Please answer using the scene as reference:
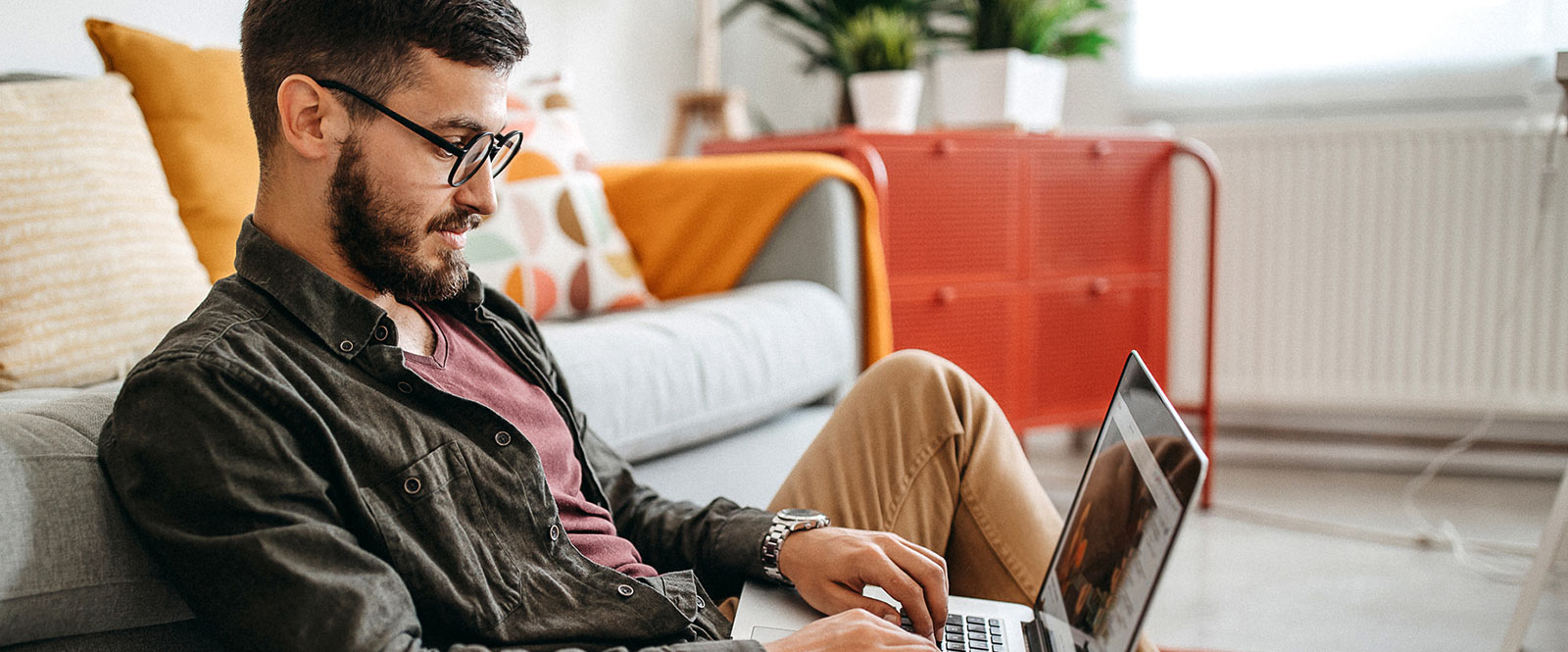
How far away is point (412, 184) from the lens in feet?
2.60

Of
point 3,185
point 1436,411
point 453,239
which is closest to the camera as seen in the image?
point 453,239

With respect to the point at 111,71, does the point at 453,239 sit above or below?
below

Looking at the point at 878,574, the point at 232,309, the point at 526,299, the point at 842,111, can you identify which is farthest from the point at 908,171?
the point at 232,309

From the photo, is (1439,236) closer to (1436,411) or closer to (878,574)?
(1436,411)

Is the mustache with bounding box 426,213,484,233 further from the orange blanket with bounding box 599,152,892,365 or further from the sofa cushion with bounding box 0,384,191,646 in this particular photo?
the orange blanket with bounding box 599,152,892,365

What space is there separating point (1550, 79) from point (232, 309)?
2.69 meters

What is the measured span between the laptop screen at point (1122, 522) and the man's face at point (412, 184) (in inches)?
18.8

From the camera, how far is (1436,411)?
271 centimetres

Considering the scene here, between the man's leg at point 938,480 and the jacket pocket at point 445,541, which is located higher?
the jacket pocket at point 445,541

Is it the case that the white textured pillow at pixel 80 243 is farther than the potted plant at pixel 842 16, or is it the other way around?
the potted plant at pixel 842 16

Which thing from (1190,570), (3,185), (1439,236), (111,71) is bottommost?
(1190,570)

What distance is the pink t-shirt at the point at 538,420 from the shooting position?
88 cm

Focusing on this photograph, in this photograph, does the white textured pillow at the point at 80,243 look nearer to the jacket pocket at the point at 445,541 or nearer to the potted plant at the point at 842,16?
the jacket pocket at the point at 445,541

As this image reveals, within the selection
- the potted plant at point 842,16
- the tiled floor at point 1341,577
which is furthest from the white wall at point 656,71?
the tiled floor at point 1341,577
